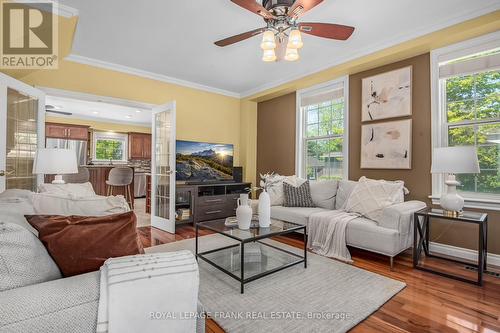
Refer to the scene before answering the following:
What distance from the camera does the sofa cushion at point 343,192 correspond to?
3.61 meters

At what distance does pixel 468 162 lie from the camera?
2400 mm

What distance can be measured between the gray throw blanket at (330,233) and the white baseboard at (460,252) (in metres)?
1.01

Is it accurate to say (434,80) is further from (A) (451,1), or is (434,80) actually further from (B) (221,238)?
(B) (221,238)

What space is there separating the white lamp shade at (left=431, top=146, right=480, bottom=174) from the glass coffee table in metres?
1.49

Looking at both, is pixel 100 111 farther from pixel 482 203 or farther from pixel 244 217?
pixel 482 203

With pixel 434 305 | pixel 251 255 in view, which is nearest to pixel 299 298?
pixel 251 255

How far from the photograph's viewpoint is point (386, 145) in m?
3.51

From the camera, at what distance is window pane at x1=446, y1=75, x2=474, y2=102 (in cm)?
295

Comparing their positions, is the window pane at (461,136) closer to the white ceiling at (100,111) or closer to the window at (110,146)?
the white ceiling at (100,111)

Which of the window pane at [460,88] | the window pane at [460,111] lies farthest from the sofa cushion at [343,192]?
the window pane at [460,88]

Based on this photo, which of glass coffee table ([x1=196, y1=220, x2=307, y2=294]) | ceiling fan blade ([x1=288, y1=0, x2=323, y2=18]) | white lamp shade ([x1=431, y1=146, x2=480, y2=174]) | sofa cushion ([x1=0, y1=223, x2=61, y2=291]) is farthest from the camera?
white lamp shade ([x1=431, y1=146, x2=480, y2=174])

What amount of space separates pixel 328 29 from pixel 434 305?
241cm

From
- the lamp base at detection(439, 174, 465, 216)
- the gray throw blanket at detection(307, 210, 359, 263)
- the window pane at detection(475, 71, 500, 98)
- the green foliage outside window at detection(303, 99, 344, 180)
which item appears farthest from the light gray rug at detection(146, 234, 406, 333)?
the window pane at detection(475, 71, 500, 98)

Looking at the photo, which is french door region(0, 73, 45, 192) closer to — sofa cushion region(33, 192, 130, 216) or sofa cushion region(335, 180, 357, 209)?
sofa cushion region(33, 192, 130, 216)
